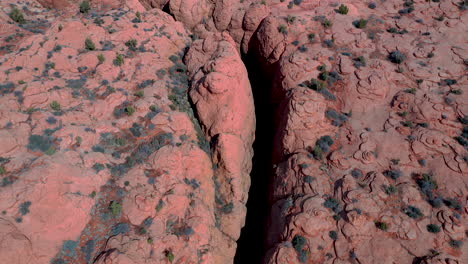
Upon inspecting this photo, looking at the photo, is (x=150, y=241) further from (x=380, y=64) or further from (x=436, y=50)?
(x=436, y=50)

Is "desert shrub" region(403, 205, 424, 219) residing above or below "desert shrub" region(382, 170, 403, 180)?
below

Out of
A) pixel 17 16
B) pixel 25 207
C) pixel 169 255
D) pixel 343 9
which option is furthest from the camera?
pixel 343 9

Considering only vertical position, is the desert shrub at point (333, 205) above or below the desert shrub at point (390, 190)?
below

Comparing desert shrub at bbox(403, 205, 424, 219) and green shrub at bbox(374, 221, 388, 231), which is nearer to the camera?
green shrub at bbox(374, 221, 388, 231)

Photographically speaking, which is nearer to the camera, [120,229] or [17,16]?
[120,229]

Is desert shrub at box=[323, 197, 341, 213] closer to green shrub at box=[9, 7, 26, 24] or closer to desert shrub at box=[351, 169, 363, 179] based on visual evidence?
desert shrub at box=[351, 169, 363, 179]

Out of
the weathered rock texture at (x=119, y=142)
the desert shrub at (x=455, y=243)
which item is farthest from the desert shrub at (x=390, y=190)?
the weathered rock texture at (x=119, y=142)

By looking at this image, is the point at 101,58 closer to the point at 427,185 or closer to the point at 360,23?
the point at 360,23

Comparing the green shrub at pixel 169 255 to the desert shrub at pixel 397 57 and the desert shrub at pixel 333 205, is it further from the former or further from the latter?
the desert shrub at pixel 397 57

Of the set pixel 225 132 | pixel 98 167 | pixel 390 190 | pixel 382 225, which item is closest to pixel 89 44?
pixel 98 167

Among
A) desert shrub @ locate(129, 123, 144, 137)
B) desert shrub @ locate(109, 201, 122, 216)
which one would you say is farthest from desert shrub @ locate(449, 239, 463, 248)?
desert shrub @ locate(129, 123, 144, 137)
